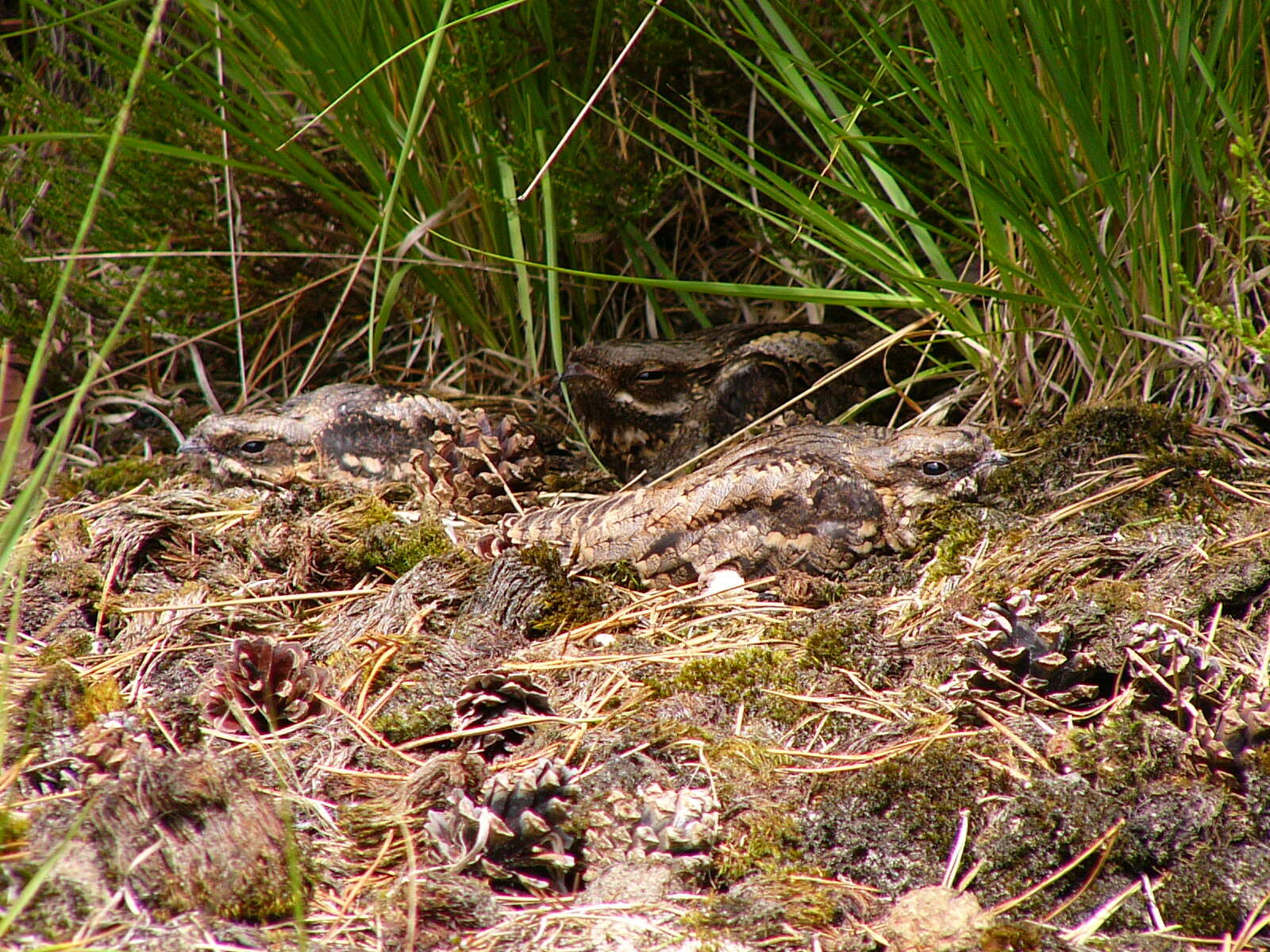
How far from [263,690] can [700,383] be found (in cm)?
198

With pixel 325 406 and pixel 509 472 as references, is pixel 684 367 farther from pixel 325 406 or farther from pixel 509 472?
pixel 325 406

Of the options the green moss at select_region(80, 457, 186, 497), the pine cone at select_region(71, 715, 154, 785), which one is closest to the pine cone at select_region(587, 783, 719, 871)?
the pine cone at select_region(71, 715, 154, 785)

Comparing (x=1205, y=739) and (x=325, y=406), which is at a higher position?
(x=325, y=406)

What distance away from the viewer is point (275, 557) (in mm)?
3100

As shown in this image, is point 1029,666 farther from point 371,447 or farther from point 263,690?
point 371,447

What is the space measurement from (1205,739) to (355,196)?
302 cm

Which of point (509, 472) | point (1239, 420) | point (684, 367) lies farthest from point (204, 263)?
point (1239, 420)

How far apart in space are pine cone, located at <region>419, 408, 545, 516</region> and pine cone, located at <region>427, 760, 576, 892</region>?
176 cm

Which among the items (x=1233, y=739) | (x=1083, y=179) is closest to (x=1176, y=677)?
(x=1233, y=739)

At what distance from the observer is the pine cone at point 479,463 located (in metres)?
3.56

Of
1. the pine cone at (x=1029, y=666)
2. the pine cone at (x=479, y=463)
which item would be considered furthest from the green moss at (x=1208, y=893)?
the pine cone at (x=479, y=463)

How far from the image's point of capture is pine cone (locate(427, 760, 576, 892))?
1.78 m

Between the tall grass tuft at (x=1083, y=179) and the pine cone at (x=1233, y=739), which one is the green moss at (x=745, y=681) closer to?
the pine cone at (x=1233, y=739)

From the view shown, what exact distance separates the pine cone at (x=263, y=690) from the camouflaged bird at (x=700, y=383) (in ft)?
5.38
